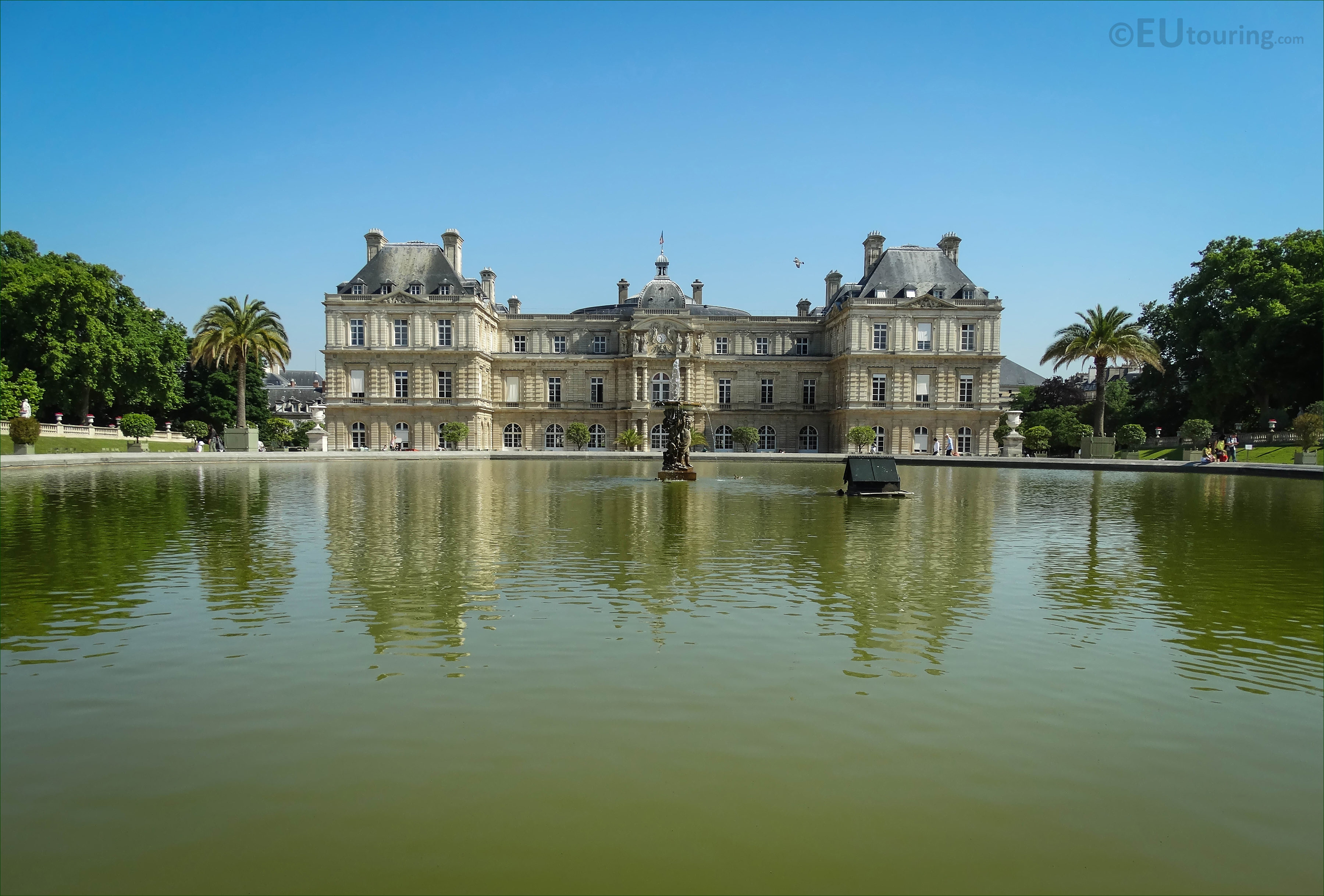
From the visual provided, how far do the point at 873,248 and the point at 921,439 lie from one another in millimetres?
16530

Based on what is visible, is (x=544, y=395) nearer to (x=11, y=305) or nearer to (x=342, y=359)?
(x=342, y=359)

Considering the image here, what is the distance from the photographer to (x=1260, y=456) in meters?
43.4

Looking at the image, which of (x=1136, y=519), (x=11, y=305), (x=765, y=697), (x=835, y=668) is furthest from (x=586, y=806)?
(x=11, y=305)

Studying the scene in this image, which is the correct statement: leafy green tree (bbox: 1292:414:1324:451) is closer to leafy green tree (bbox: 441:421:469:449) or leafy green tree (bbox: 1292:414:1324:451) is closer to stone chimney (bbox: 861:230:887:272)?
stone chimney (bbox: 861:230:887:272)

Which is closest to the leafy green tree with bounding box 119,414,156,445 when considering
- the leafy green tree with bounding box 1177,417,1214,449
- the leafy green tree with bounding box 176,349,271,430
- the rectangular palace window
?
the leafy green tree with bounding box 176,349,271,430

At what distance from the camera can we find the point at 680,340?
66125 mm

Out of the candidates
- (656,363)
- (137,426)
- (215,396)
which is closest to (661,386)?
(656,363)

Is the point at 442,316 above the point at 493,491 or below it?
above

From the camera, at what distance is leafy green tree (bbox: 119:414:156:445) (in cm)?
4769

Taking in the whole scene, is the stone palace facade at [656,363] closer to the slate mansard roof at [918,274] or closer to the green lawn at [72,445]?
the slate mansard roof at [918,274]

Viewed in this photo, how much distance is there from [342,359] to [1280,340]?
198ft

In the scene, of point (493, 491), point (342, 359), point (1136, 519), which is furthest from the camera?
point (342, 359)

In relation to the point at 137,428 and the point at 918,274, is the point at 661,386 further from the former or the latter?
the point at 137,428

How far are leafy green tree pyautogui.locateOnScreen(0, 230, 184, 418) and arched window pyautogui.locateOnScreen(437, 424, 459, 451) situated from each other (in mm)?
18266
